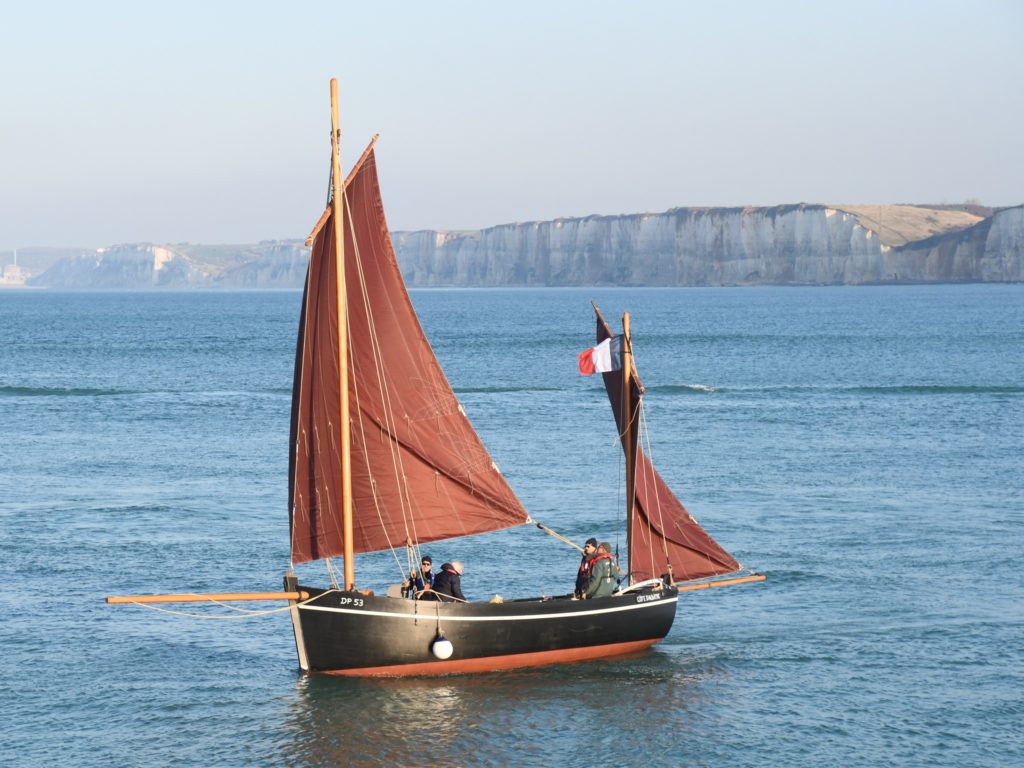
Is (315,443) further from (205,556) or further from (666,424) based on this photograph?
(666,424)

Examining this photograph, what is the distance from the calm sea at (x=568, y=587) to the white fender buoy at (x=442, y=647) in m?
0.71

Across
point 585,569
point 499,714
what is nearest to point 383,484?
point 585,569

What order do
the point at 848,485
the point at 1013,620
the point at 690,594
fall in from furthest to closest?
the point at 848,485
the point at 690,594
the point at 1013,620

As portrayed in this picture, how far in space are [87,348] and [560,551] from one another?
3817 inches

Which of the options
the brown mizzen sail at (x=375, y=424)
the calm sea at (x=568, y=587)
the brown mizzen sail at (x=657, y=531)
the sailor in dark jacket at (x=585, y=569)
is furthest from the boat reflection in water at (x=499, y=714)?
the brown mizzen sail at (x=375, y=424)

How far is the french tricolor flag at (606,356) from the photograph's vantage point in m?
28.2

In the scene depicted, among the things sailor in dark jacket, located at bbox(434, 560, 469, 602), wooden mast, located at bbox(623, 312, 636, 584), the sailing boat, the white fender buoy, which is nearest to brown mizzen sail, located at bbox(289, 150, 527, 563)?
the sailing boat

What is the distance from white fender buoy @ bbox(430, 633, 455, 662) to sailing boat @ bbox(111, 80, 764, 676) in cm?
3

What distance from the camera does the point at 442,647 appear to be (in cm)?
2638

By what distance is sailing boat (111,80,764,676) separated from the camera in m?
26.2

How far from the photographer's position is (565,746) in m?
24.0

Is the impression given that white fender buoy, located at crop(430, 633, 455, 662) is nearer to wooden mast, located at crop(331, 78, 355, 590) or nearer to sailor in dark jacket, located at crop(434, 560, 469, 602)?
sailor in dark jacket, located at crop(434, 560, 469, 602)

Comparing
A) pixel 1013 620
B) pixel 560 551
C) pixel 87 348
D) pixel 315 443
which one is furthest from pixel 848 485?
pixel 87 348

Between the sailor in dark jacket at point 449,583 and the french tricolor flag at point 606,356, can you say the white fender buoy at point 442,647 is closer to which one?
the sailor in dark jacket at point 449,583
